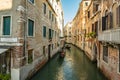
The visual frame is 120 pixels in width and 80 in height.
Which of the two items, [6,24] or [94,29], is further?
[94,29]

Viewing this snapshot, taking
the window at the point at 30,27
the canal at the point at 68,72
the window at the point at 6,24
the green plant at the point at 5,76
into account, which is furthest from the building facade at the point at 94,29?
the green plant at the point at 5,76

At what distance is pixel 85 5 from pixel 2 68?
31.2 meters

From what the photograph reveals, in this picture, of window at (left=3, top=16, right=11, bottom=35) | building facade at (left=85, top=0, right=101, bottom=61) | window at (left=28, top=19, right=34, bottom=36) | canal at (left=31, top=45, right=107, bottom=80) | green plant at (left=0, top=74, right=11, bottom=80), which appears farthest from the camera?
building facade at (left=85, top=0, right=101, bottom=61)

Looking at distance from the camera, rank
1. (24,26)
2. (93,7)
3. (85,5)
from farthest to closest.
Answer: (85,5)
(93,7)
(24,26)

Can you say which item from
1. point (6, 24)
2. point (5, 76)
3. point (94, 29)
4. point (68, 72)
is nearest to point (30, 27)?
point (6, 24)

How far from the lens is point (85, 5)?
37.4 metres

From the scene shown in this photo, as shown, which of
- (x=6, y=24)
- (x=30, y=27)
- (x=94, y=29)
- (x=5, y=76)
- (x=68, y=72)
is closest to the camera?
(x=5, y=76)

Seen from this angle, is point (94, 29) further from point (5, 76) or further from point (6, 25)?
point (5, 76)

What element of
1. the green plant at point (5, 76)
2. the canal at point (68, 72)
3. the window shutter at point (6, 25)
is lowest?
the canal at point (68, 72)

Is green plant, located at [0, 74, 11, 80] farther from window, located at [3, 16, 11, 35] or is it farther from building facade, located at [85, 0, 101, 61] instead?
building facade, located at [85, 0, 101, 61]

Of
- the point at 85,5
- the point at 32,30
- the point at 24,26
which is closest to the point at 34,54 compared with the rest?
the point at 32,30

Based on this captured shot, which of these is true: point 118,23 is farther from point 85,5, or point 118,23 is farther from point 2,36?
point 85,5

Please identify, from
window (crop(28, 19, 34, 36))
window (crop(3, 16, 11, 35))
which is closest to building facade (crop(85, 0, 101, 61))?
window (crop(28, 19, 34, 36))

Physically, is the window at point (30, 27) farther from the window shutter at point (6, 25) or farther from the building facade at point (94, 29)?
the building facade at point (94, 29)
